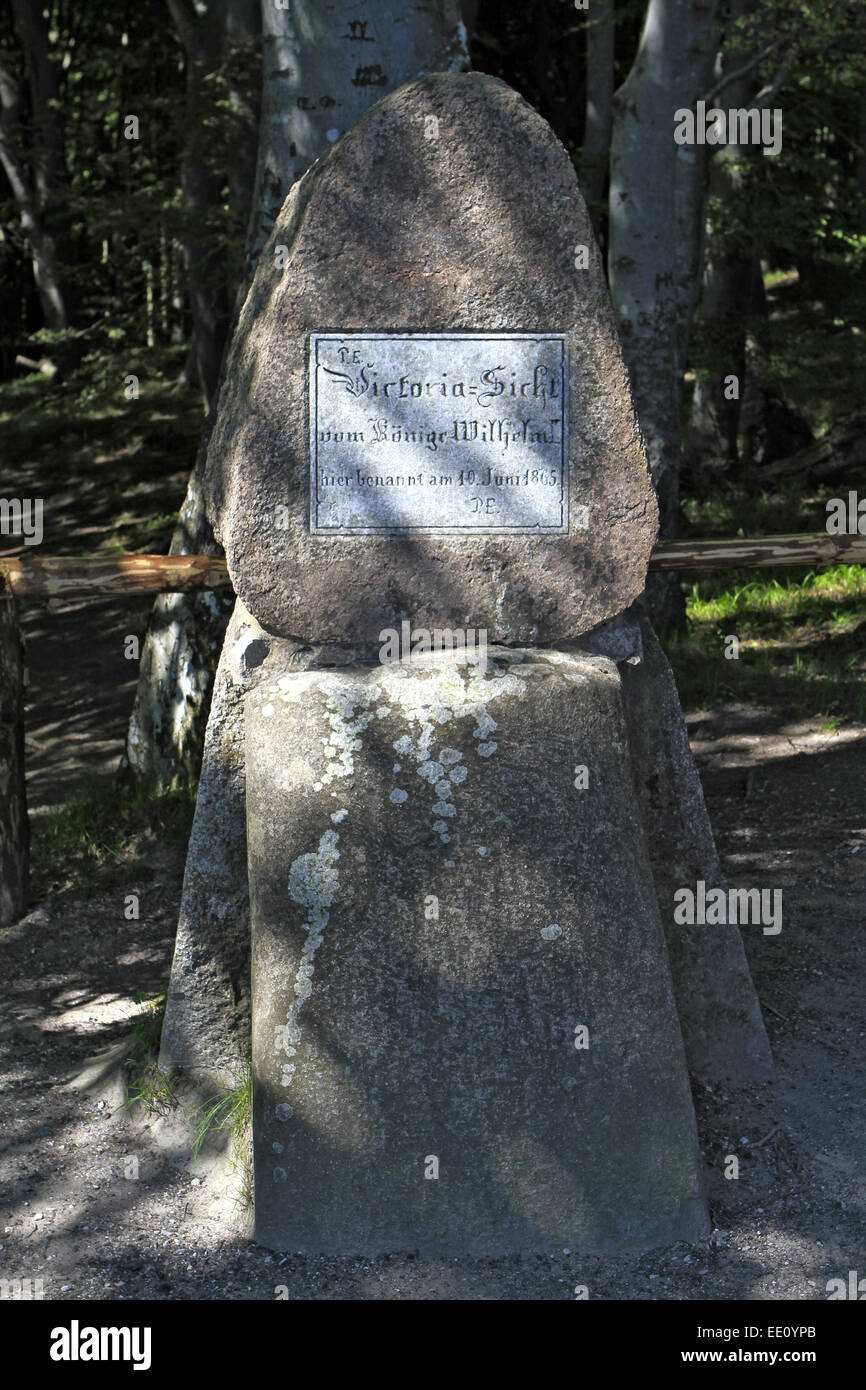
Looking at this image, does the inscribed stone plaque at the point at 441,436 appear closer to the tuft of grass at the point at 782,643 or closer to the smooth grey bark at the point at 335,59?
the smooth grey bark at the point at 335,59

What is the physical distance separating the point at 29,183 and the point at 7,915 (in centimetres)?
1543

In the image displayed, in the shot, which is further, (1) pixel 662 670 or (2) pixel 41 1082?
(2) pixel 41 1082

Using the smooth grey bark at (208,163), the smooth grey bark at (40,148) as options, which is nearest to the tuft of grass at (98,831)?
the smooth grey bark at (208,163)

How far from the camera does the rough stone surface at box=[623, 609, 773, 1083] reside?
3.84 metres

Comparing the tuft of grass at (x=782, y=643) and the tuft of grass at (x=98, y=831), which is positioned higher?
the tuft of grass at (x=782, y=643)

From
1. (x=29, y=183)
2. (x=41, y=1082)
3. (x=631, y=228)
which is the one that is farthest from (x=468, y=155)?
(x=29, y=183)

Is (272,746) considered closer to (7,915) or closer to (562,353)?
(562,353)

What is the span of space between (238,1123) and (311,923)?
700 mm

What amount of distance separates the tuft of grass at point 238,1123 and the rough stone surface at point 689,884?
48.9 inches

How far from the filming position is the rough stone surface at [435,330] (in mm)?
3240

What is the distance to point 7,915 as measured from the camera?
530 centimetres

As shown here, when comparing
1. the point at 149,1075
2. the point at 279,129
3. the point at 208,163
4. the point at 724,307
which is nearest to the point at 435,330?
the point at 149,1075

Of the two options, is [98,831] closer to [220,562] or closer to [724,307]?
[220,562]

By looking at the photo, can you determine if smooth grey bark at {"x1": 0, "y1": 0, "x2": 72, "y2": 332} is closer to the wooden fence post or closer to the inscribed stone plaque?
the wooden fence post
